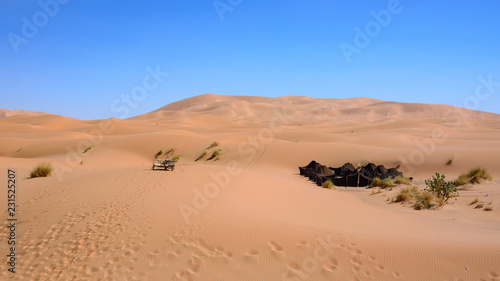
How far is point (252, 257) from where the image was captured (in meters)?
5.68

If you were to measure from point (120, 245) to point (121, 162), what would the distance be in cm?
1905

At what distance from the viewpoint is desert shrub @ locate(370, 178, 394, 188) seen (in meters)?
16.4

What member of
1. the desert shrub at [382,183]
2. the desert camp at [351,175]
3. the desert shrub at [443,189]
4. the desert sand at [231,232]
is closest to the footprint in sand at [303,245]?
the desert sand at [231,232]

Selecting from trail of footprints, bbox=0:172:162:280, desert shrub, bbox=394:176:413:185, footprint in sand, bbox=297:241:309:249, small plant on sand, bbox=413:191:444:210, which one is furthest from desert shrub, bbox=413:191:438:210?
trail of footprints, bbox=0:172:162:280

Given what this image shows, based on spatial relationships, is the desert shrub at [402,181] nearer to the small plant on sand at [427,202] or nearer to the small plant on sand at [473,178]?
the small plant on sand at [473,178]

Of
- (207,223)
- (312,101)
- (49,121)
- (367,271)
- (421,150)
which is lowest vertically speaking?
(367,271)

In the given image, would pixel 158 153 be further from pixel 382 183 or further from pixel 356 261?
pixel 356 261

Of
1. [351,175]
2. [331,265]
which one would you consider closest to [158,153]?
[351,175]

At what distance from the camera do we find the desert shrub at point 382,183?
16.4m

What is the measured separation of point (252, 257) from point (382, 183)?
13.0 m

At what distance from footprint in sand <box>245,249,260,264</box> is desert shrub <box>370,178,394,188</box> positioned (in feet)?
41.2

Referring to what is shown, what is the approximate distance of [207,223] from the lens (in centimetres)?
688

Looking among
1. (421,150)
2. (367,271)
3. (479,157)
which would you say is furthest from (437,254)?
(421,150)

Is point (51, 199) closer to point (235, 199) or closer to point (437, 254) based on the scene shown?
point (235, 199)
